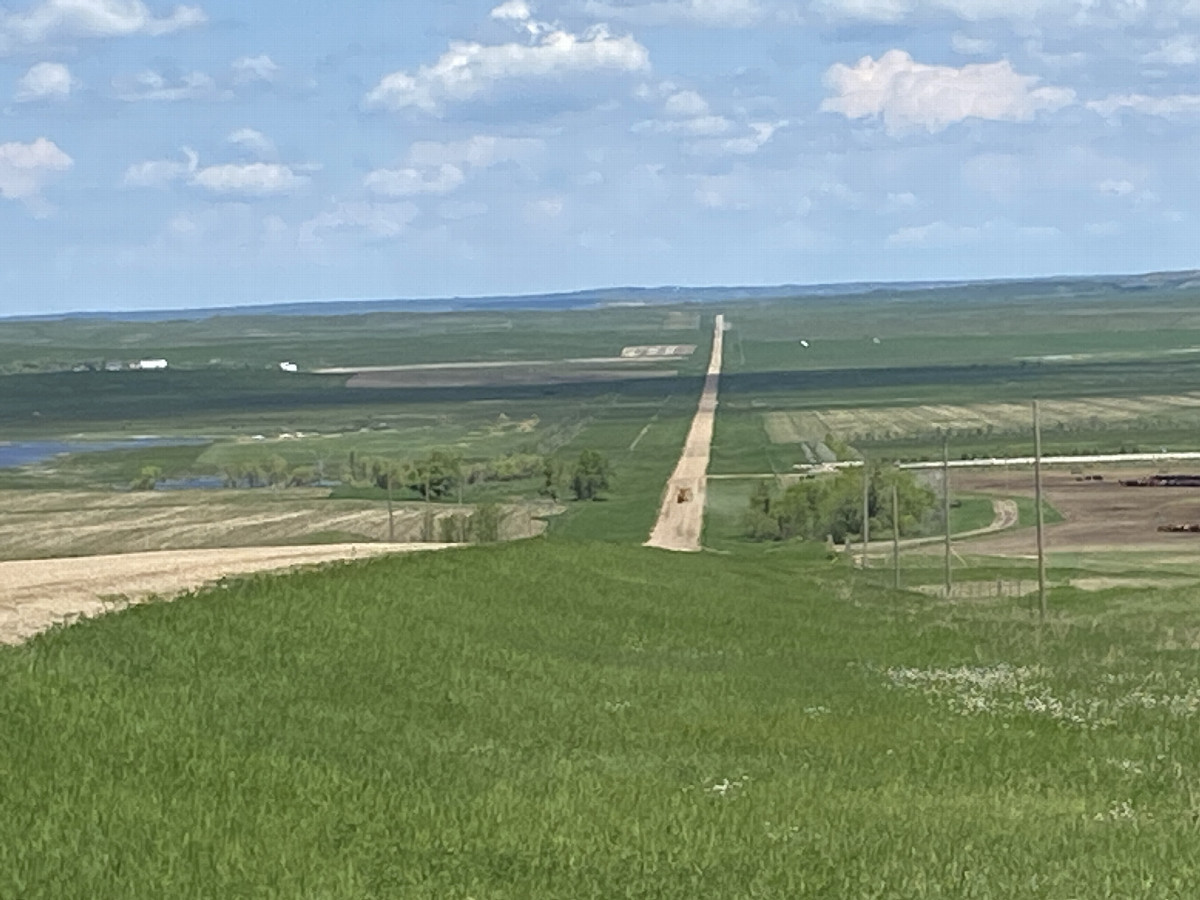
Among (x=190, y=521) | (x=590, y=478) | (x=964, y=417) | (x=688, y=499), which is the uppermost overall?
(x=190, y=521)

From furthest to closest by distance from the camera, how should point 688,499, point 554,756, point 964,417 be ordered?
point 964,417 → point 688,499 → point 554,756

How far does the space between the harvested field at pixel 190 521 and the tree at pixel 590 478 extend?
7.86 meters

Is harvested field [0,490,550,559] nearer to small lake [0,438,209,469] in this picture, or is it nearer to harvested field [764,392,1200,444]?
small lake [0,438,209,469]

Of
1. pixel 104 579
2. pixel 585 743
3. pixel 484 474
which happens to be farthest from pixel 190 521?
pixel 585 743

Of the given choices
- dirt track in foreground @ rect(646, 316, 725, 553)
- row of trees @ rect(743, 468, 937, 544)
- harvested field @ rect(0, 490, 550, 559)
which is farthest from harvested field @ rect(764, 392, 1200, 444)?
row of trees @ rect(743, 468, 937, 544)

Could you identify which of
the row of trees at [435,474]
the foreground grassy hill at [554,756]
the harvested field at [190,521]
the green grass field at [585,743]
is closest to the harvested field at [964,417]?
the row of trees at [435,474]

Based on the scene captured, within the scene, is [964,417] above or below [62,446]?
below

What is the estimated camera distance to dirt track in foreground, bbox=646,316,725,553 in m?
88.9

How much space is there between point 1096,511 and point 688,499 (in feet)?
65.0

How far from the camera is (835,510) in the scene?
9462 cm

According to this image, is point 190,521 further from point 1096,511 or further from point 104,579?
point 104,579

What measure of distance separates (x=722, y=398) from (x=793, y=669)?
15648 centimetres

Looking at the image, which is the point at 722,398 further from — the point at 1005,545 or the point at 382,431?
the point at 1005,545

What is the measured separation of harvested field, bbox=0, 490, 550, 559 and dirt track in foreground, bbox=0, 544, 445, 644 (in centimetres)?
3235
